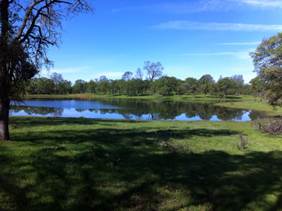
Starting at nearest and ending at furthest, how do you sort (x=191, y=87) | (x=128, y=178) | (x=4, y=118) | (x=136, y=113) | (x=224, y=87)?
(x=128, y=178) → (x=4, y=118) → (x=136, y=113) → (x=224, y=87) → (x=191, y=87)

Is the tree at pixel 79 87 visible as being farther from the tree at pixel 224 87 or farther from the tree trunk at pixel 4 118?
the tree trunk at pixel 4 118

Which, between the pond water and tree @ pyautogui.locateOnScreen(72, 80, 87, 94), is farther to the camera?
tree @ pyautogui.locateOnScreen(72, 80, 87, 94)

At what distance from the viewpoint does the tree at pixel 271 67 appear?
973 inches

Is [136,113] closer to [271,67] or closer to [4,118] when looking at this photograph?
[271,67]

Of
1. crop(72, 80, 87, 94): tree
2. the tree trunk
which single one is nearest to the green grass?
the tree trunk

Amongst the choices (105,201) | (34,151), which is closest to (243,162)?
(105,201)

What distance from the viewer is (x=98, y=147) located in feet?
28.7

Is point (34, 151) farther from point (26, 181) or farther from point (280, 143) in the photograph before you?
point (280, 143)

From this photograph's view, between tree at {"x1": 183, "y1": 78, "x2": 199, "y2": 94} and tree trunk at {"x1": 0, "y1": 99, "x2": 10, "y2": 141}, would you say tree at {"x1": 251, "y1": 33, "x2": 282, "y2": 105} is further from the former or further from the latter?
tree at {"x1": 183, "y1": 78, "x2": 199, "y2": 94}

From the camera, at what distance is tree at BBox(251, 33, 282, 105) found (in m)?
24.7

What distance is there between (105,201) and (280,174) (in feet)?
16.4

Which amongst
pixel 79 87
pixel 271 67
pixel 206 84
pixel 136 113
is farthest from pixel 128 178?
pixel 79 87

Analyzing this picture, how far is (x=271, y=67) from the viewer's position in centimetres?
2514

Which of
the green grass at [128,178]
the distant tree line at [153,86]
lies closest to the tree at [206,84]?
the distant tree line at [153,86]
